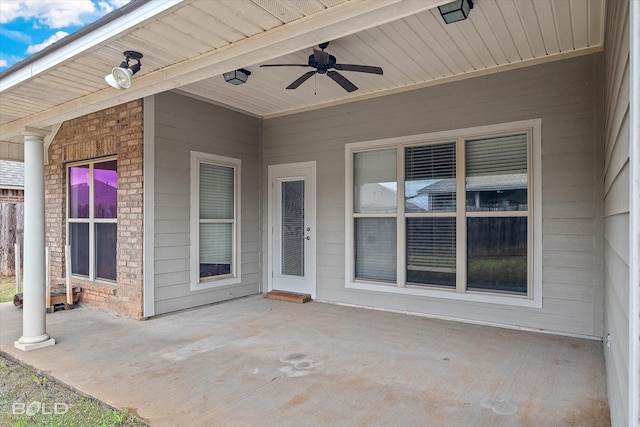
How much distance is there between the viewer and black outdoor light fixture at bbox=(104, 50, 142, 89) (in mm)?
2721

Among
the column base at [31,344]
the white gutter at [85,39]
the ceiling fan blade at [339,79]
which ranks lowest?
the column base at [31,344]

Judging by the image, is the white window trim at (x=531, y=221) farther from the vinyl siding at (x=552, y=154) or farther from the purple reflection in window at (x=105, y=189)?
the purple reflection in window at (x=105, y=189)

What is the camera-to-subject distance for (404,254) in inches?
200

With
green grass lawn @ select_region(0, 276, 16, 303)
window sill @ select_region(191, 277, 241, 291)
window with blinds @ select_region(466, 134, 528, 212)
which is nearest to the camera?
window with blinds @ select_region(466, 134, 528, 212)

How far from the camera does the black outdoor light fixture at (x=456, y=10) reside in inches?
120

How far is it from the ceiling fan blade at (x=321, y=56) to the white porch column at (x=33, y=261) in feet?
9.64

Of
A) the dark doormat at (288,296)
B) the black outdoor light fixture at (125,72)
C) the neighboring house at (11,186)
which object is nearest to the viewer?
the black outdoor light fixture at (125,72)

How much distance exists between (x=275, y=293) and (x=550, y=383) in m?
3.97

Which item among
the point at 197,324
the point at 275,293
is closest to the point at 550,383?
the point at 197,324

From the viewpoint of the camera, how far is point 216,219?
18.7ft

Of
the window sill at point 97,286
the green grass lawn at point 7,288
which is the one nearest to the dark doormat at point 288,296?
the window sill at point 97,286

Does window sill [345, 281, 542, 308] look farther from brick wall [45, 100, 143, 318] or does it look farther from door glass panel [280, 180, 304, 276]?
brick wall [45, 100, 143, 318]

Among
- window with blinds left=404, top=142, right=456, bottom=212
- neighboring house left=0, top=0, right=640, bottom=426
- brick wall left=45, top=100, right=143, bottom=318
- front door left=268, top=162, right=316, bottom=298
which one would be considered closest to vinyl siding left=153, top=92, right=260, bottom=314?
neighboring house left=0, top=0, right=640, bottom=426

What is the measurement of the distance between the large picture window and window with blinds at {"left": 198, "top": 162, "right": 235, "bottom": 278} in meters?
1.12
